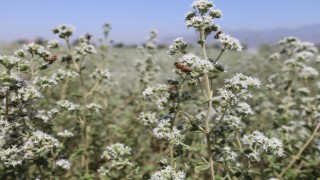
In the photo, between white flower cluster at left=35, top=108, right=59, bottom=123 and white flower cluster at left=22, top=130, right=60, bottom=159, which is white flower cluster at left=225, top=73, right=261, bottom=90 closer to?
white flower cluster at left=22, top=130, right=60, bottom=159

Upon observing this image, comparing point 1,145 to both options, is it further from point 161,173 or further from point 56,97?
point 56,97

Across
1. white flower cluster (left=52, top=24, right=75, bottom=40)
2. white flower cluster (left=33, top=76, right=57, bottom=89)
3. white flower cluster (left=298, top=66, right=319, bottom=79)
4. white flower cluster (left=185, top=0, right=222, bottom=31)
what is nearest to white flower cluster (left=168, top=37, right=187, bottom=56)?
white flower cluster (left=185, top=0, right=222, bottom=31)

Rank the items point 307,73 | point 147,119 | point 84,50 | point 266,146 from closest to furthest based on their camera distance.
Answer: point 266,146, point 147,119, point 84,50, point 307,73

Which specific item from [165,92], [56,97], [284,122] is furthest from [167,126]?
[56,97]

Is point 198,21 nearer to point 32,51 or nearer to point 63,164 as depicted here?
point 32,51

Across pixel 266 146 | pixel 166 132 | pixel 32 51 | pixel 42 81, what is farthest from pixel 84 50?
pixel 266 146

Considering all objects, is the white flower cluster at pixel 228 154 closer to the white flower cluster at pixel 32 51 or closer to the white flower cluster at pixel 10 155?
the white flower cluster at pixel 10 155
